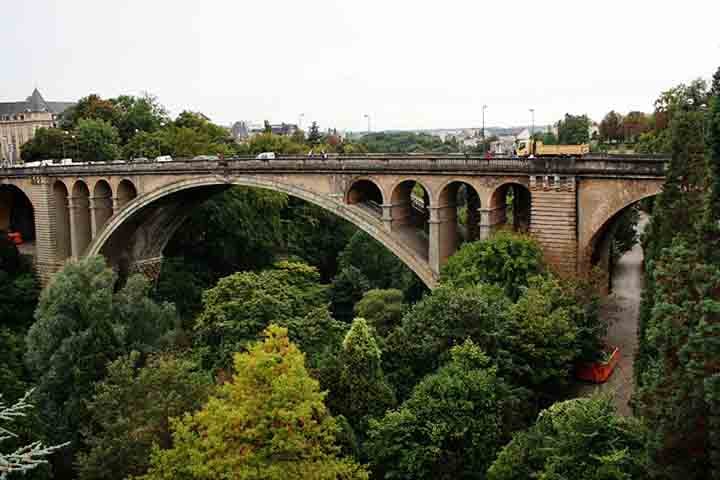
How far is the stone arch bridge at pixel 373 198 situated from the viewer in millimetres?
28719

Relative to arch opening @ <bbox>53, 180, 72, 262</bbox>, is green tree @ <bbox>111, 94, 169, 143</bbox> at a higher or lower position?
higher

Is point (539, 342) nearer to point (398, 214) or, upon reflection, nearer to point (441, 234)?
point (441, 234)

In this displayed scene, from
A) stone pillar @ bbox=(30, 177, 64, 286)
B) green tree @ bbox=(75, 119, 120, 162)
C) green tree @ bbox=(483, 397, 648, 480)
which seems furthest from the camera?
green tree @ bbox=(75, 119, 120, 162)

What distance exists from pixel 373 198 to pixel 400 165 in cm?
621

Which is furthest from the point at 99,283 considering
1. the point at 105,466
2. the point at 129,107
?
the point at 129,107

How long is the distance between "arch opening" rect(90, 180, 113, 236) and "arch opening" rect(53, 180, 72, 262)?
3.23 metres

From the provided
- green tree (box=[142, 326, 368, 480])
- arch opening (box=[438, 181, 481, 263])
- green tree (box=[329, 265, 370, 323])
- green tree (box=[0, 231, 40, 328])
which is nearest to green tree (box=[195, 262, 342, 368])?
arch opening (box=[438, 181, 481, 263])

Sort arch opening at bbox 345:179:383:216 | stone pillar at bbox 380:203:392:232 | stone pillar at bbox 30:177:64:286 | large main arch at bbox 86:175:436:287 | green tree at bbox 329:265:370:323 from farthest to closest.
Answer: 1. stone pillar at bbox 30:177:64:286
2. green tree at bbox 329:265:370:323
3. arch opening at bbox 345:179:383:216
4. large main arch at bbox 86:175:436:287
5. stone pillar at bbox 380:203:392:232

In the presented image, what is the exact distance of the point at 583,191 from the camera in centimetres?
2875

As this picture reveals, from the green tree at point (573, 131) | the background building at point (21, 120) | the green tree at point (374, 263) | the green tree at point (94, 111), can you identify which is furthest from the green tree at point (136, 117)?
the green tree at point (573, 131)

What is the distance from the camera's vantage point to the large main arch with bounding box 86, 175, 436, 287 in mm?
36312

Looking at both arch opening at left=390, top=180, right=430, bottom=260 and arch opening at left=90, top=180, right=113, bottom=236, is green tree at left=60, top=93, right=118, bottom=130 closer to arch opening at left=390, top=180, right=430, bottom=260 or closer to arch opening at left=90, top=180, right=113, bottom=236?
arch opening at left=90, top=180, right=113, bottom=236

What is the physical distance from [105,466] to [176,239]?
121 feet

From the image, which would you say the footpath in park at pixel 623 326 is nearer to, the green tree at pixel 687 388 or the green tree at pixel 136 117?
the green tree at pixel 687 388
